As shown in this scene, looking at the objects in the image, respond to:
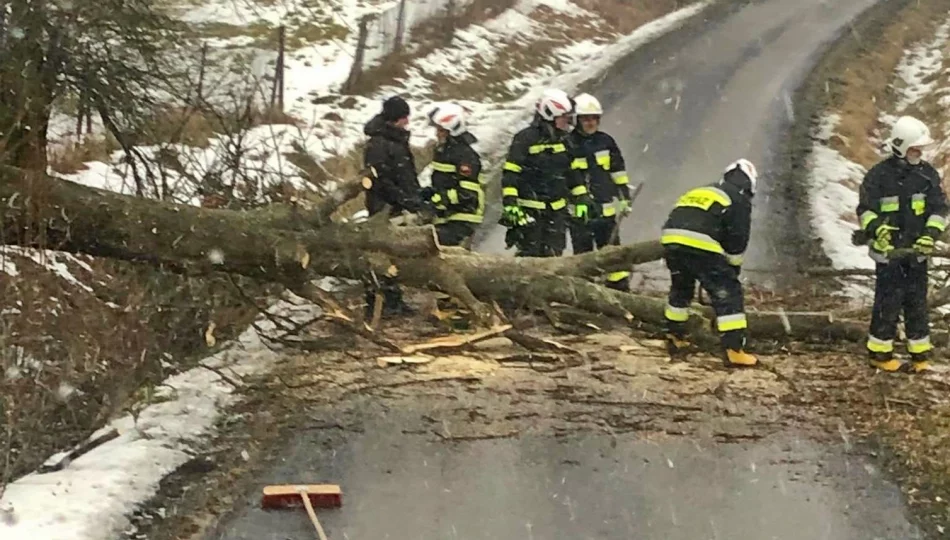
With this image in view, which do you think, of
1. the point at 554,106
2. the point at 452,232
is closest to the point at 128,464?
the point at 452,232

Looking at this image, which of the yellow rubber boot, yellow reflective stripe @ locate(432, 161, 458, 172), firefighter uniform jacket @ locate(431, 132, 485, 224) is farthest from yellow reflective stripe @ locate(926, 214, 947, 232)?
yellow reflective stripe @ locate(432, 161, 458, 172)

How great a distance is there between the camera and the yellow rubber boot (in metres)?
7.62

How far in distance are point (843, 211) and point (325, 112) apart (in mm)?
7023

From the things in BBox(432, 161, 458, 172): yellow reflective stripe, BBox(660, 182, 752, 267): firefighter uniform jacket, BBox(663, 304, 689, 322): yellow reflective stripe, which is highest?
BBox(660, 182, 752, 267): firefighter uniform jacket

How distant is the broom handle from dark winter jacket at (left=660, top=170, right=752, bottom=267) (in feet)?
10.2

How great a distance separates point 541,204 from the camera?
9008mm

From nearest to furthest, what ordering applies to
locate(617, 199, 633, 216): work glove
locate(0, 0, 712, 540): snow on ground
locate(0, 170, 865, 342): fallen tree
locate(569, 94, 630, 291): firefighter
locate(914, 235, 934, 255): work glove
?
locate(0, 0, 712, 540): snow on ground < locate(0, 170, 865, 342): fallen tree < locate(914, 235, 934, 255): work glove < locate(569, 94, 630, 291): firefighter < locate(617, 199, 633, 216): work glove

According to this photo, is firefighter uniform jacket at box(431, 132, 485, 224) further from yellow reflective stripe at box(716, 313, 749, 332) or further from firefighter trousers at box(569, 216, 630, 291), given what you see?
yellow reflective stripe at box(716, 313, 749, 332)

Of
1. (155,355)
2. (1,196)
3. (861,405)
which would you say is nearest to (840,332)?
(861,405)

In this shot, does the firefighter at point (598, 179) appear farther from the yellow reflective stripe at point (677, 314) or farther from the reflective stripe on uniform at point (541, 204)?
the yellow reflective stripe at point (677, 314)

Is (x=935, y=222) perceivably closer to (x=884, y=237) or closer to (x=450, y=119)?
(x=884, y=237)

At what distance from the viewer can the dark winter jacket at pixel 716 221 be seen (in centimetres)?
740

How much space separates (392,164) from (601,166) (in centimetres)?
175

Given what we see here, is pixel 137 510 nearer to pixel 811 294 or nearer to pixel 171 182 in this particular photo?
pixel 171 182
